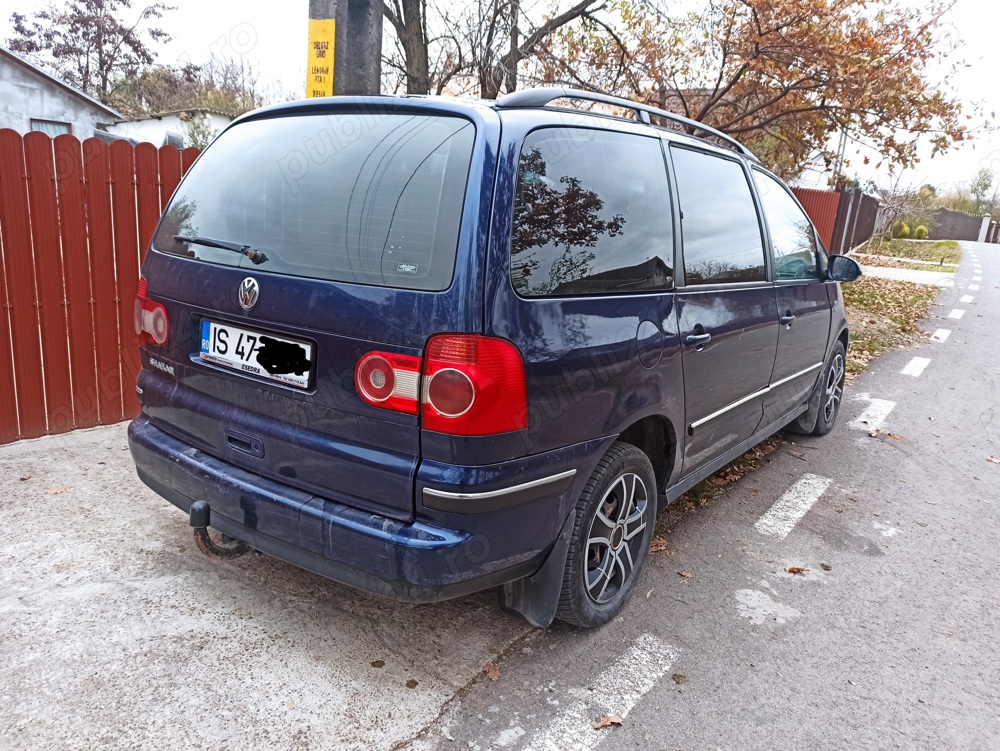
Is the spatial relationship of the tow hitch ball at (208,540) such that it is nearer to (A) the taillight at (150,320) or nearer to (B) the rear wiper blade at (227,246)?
(A) the taillight at (150,320)

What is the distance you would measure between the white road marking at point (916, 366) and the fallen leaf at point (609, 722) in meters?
6.85

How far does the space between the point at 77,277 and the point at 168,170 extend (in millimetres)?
893

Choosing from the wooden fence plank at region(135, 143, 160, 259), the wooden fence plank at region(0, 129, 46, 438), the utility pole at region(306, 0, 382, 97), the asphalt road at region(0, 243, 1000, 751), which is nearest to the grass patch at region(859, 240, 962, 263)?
the utility pole at region(306, 0, 382, 97)

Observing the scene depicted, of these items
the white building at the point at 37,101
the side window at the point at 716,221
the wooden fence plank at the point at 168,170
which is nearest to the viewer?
the side window at the point at 716,221

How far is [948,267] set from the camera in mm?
22031

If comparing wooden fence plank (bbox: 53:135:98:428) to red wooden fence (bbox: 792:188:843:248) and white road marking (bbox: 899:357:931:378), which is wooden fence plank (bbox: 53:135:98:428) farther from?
red wooden fence (bbox: 792:188:843:248)

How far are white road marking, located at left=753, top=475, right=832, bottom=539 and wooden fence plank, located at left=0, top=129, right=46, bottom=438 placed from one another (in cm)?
→ 427

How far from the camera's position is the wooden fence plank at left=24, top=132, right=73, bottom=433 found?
3.99 meters

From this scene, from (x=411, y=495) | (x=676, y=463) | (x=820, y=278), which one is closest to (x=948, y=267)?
(x=820, y=278)

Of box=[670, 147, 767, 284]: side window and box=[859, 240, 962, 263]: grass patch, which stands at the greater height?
box=[670, 147, 767, 284]: side window

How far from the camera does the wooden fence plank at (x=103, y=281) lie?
4.22 metres

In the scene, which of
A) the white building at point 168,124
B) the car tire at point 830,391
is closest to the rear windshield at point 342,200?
the car tire at point 830,391

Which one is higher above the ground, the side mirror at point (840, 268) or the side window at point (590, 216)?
the side window at point (590, 216)

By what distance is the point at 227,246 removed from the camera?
8.26 feet
